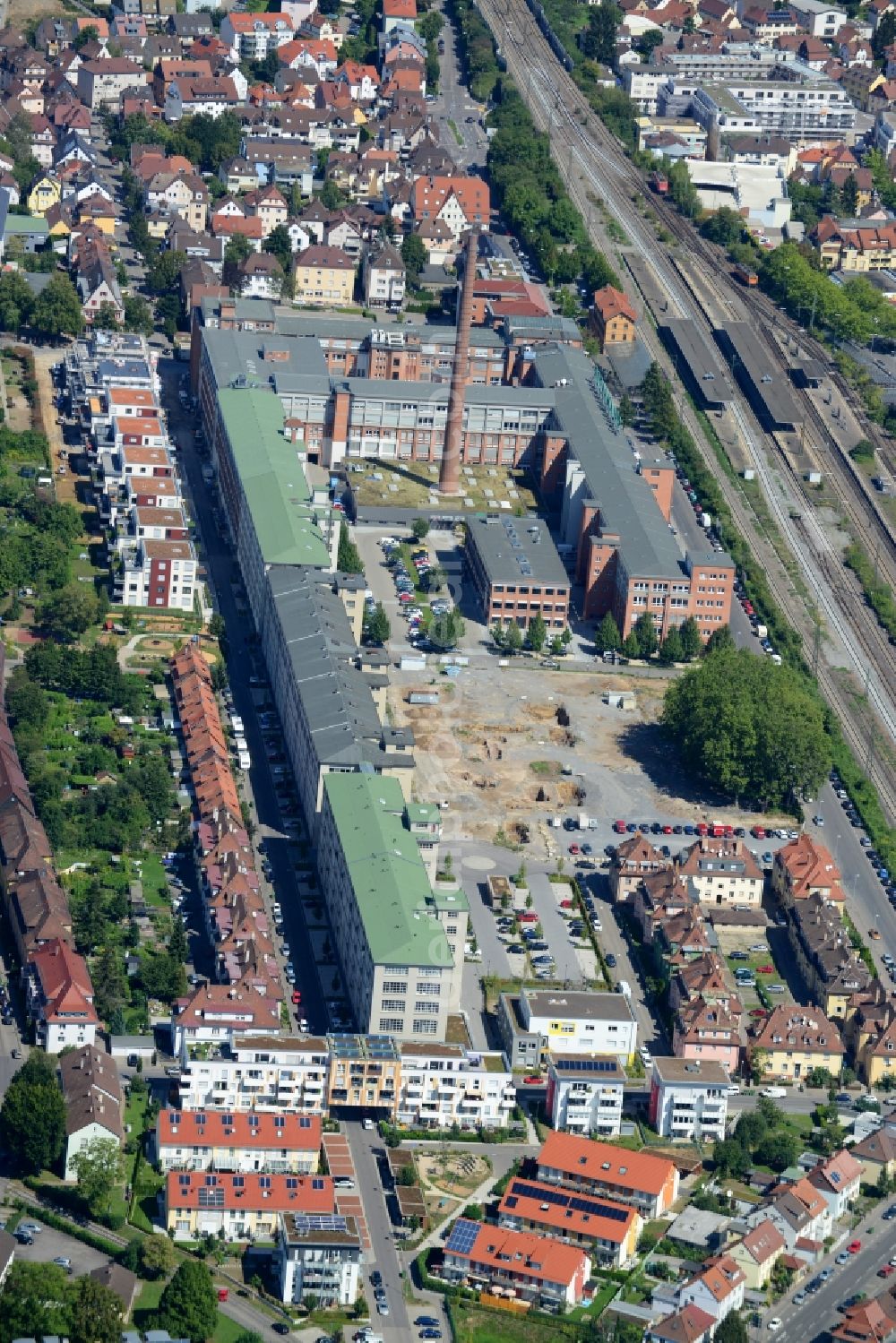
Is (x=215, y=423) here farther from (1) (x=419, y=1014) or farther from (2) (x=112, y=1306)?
(2) (x=112, y=1306)

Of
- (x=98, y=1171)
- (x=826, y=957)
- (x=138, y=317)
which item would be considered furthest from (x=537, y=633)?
(x=98, y=1171)

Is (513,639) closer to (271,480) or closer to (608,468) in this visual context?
(271,480)

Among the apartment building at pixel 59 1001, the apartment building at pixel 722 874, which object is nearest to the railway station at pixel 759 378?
the apartment building at pixel 722 874

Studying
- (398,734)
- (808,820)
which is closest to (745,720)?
(808,820)

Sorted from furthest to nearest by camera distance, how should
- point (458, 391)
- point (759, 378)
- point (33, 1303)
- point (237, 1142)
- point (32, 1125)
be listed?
point (759, 378), point (458, 391), point (237, 1142), point (32, 1125), point (33, 1303)

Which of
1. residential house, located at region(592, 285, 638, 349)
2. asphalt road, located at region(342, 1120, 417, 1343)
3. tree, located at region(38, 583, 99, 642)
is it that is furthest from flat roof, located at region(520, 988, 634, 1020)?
residential house, located at region(592, 285, 638, 349)

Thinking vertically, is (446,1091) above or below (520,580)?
above

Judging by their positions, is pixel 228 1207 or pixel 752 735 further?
pixel 752 735
